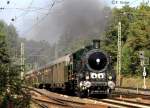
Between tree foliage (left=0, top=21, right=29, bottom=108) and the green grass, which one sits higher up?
the green grass

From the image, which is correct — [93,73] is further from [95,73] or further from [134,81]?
[134,81]

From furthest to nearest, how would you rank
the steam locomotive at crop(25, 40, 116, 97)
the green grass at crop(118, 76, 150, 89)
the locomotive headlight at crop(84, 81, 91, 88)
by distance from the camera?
the green grass at crop(118, 76, 150, 89) → the steam locomotive at crop(25, 40, 116, 97) → the locomotive headlight at crop(84, 81, 91, 88)

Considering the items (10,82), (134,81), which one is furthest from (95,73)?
(134,81)

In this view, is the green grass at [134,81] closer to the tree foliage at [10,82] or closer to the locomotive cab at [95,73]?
the locomotive cab at [95,73]

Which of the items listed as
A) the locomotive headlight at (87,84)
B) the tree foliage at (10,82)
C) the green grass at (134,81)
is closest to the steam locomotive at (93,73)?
the locomotive headlight at (87,84)

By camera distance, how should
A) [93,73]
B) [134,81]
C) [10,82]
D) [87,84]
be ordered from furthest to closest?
[134,81]
[93,73]
[87,84]
[10,82]

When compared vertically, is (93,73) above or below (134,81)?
below

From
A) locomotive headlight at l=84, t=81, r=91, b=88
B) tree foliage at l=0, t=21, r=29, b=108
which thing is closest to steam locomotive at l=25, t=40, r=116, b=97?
locomotive headlight at l=84, t=81, r=91, b=88

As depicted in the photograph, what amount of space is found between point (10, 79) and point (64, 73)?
56.1 ft

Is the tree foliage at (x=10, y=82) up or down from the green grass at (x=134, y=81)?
down

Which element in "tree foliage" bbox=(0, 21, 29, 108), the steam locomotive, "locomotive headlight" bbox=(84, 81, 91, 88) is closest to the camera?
"tree foliage" bbox=(0, 21, 29, 108)

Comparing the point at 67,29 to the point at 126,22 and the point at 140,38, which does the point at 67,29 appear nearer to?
the point at 140,38

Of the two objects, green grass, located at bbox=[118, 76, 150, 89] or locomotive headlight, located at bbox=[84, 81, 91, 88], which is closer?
locomotive headlight, located at bbox=[84, 81, 91, 88]

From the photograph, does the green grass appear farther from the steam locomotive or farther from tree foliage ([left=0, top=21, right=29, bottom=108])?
tree foliage ([left=0, top=21, right=29, bottom=108])
